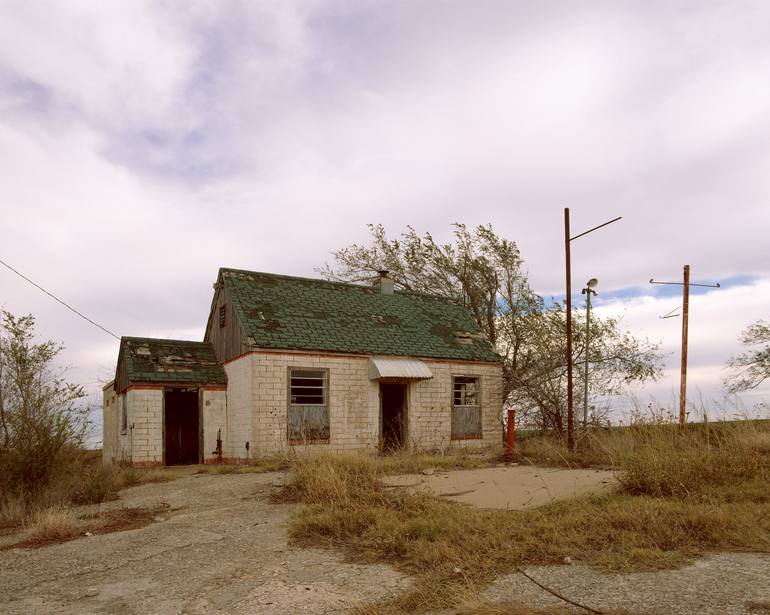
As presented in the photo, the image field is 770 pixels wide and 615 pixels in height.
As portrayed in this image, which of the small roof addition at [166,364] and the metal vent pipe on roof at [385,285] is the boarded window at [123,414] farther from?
the metal vent pipe on roof at [385,285]

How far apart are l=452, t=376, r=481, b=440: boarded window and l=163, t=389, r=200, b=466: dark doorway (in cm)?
780

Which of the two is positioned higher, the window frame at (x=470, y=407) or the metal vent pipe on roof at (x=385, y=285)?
the metal vent pipe on roof at (x=385, y=285)

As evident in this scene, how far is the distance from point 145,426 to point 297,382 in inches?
163

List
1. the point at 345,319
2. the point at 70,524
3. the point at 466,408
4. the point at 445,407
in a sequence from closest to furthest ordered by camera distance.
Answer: the point at 70,524, the point at 345,319, the point at 445,407, the point at 466,408

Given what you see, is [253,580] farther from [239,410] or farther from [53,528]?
[239,410]

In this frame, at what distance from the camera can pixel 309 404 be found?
17141 mm

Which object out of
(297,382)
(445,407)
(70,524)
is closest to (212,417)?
(297,382)

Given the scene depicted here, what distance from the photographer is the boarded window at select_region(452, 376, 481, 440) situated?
64.6 feet

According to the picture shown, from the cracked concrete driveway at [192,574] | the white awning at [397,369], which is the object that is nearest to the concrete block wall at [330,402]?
the white awning at [397,369]

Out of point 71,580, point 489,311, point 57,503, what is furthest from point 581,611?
point 489,311

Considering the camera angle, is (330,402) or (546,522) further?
(330,402)

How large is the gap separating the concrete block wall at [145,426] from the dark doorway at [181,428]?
5.29ft

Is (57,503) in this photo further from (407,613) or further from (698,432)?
(698,432)

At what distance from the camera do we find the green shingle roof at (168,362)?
17203mm
